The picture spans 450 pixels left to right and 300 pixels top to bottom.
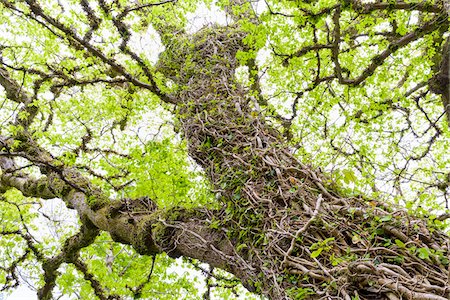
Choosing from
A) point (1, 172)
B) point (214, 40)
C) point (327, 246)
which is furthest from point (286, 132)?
point (1, 172)

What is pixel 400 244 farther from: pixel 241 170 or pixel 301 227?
pixel 241 170

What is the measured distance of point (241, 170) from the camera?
125 inches

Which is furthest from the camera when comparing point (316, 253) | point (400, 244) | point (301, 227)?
point (301, 227)

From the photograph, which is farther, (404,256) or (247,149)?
(247,149)

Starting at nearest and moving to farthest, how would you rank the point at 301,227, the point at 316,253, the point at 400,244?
the point at 400,244 → the point at 316,253 → the point at 301,227

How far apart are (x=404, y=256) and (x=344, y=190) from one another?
807 millimetres

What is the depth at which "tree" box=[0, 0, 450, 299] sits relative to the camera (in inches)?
86.0

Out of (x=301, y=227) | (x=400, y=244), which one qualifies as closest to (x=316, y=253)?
(x=301, y=227)

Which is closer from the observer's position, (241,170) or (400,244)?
(400,244)

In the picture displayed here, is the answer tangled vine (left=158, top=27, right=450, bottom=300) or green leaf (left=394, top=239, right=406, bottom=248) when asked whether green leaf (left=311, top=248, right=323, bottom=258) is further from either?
green leaf (left=394, top=239, right=406, bottom=248)

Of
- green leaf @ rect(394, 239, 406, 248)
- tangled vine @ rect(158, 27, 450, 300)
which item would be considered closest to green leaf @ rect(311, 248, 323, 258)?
tangled vine @ rect(158, 27, 450, 300)

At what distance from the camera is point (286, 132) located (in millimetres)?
5570

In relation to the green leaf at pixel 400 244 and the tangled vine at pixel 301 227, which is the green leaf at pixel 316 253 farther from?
the green leaf at pixel 400 244

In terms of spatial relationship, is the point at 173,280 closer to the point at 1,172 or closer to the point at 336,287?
the point at 1,172
